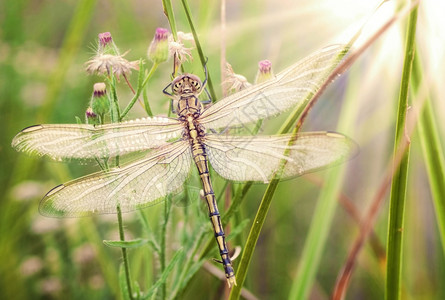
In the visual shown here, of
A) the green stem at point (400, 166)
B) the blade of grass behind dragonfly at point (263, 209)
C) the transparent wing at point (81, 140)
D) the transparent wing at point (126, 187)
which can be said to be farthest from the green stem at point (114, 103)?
the green stem at point (400, 166)

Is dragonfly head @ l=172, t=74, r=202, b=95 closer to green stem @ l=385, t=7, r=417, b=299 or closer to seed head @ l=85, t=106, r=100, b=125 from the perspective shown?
seed head @ l=85, t=106, r=100, b=125

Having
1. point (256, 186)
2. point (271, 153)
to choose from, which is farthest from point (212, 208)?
point (256, 186)

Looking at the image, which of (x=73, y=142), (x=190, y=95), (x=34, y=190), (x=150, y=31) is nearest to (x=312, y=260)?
(x=190, y=95)

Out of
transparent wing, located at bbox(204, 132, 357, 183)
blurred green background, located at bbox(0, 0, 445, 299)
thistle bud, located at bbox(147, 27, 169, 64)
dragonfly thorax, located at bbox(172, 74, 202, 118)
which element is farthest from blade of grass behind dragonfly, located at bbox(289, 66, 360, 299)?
thistle bud, located at bbox(147, 27, 169, 64)

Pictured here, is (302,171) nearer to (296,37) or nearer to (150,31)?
(296,37)

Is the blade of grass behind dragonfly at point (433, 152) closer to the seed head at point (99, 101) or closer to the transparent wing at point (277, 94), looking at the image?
the transparent wing at point (277, 94)

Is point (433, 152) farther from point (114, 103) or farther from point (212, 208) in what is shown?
point (114, 103)
